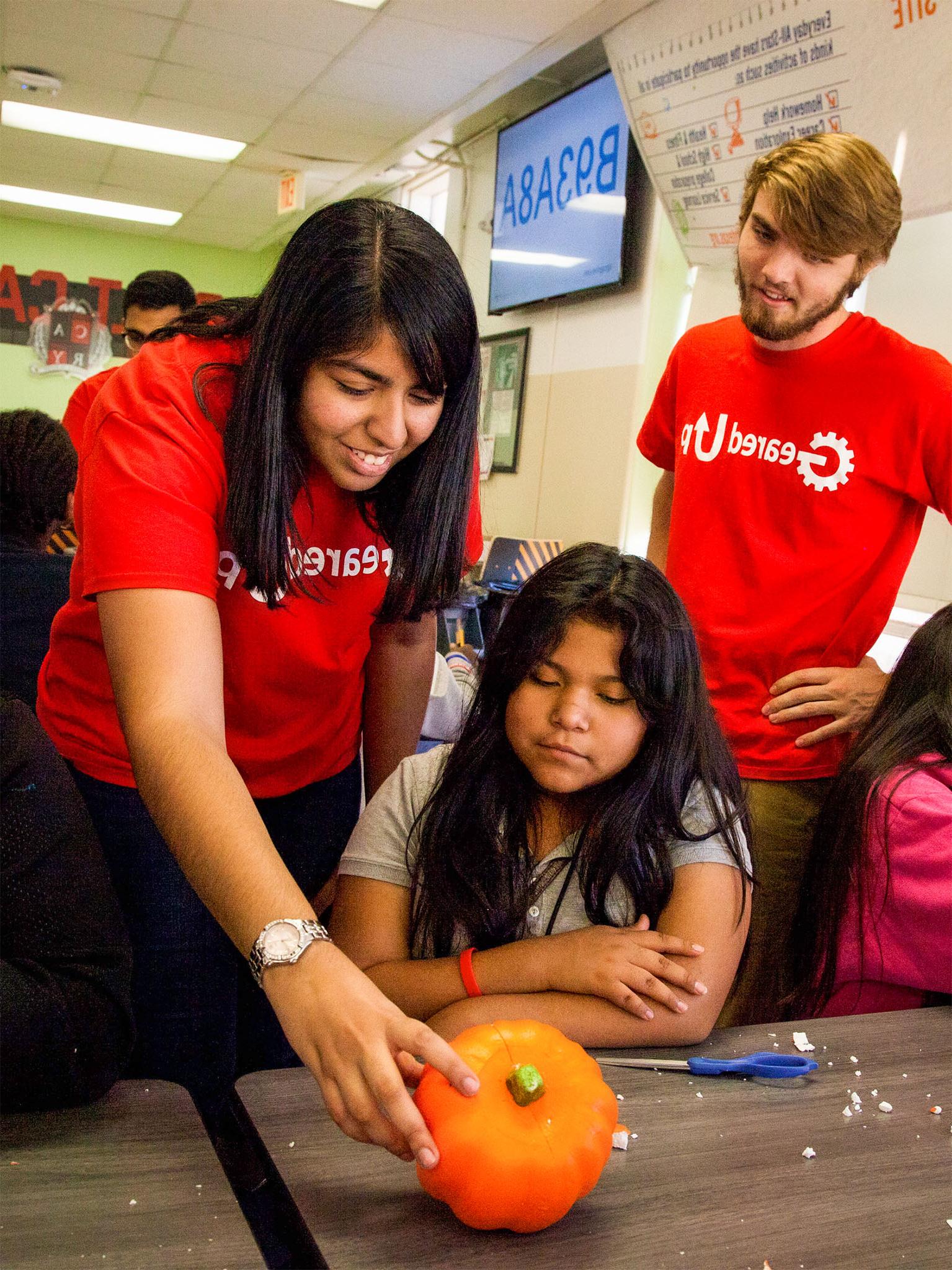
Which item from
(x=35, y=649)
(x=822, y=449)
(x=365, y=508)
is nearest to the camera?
(x=365, y=508)

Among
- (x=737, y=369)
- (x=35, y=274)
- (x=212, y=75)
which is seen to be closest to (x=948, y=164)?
(x=737, y=369)

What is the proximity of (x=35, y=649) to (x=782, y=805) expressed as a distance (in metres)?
1.55

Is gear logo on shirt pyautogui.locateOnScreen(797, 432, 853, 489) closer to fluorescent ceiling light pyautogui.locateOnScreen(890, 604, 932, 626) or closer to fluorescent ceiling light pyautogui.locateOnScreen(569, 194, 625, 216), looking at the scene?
fluorescent ceiling light pyautogui.locateOnScreen(890, 604, 932, 626)

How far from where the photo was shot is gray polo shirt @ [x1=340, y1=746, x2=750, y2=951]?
4.27 ft

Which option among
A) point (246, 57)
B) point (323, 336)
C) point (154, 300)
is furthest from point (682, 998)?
point (246, 57)

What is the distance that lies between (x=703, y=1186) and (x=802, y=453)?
3.94 feet

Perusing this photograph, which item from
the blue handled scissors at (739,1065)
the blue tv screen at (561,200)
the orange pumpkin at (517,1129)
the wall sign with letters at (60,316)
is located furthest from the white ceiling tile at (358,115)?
the orange pumpkin at (517,1129)

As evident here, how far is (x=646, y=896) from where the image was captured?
1.29 meters

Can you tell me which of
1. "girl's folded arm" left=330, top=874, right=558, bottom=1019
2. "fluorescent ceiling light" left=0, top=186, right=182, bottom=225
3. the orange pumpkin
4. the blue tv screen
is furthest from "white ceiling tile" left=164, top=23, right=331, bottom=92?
the orange pumpkin

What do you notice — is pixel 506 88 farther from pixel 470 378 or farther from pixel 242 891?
pixel 242 891

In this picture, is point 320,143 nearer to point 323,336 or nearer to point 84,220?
point 84,220

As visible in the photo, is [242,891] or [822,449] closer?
[242,891]

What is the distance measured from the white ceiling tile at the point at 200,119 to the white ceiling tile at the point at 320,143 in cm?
10

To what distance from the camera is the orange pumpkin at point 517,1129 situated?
732 millimetres
